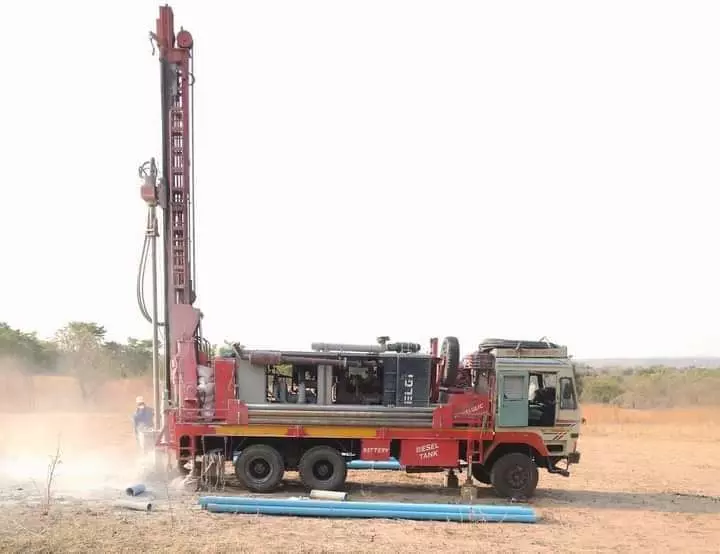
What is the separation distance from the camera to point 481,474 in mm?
16109

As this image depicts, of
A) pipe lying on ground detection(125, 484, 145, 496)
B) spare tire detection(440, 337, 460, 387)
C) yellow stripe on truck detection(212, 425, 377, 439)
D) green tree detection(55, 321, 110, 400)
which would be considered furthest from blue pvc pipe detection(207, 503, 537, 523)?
green tree detection(55, 321, 110, 400)

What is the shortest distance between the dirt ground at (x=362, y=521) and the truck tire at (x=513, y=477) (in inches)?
13.2

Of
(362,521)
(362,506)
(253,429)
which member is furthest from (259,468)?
(362,521)

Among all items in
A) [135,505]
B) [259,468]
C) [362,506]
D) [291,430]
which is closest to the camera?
[135,505]

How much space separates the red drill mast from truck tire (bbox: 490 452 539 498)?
21.0 ft

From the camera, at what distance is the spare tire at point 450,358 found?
49.8 ft

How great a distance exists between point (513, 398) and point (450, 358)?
1.46 meters

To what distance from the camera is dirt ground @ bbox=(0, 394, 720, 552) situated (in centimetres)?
1044

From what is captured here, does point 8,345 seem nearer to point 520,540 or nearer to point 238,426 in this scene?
point 238,426

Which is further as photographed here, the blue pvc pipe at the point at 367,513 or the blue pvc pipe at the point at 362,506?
the blue pvc pipe at the point at 362,506

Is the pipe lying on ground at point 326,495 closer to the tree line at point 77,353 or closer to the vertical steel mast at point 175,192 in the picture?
the vertical steel mast at point 175,192

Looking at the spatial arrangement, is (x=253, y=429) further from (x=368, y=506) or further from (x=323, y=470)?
(x=368, y=506)

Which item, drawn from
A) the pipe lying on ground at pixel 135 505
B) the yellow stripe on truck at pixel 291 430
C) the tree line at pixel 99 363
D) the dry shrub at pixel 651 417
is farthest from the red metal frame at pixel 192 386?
the tree line at pixel 99 363

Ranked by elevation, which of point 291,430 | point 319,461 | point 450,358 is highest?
point 450,358
